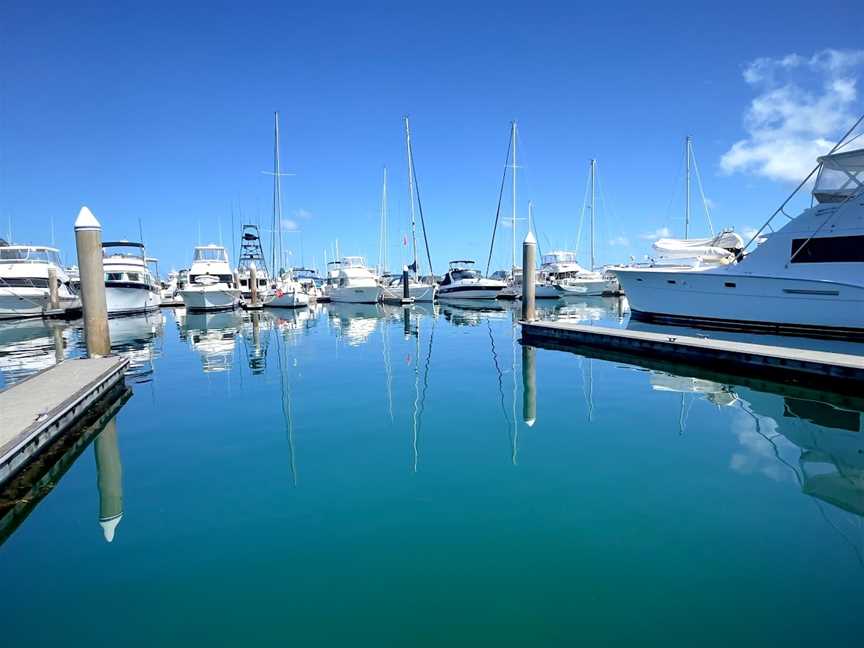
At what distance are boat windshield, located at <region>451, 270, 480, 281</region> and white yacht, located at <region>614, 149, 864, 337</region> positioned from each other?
2840 centimetres

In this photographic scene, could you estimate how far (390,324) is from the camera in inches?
1041

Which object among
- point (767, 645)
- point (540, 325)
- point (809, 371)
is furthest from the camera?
point (540, 325)

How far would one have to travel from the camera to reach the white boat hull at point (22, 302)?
2870 cm

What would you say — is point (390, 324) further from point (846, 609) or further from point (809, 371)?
point (846, 609)

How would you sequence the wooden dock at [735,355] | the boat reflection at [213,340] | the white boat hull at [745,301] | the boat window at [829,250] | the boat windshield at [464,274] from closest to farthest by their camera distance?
the wooden dock at [735,355] → the boat reflection at [213,340] → the boat window at [829,250] → the white boat hull at [745,301] → the boat windshield at [464,274]

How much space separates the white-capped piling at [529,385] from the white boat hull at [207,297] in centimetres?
2862

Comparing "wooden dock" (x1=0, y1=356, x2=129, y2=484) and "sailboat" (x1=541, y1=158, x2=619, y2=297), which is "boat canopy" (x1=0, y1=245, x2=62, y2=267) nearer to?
"wooden dock" (x1=0, y1=356, x2=129, y2=484)

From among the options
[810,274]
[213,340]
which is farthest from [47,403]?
[810,274]

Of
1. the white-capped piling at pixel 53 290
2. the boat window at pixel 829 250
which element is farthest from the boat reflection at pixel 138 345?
the boat window at pixel 829 250

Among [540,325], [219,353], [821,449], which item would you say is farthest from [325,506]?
[540,325]

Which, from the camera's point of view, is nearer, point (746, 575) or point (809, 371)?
point (746, 575)

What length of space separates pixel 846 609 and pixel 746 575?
625 millimetres

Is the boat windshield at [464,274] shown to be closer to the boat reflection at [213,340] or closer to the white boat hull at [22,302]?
the boat reflection at [213,340]

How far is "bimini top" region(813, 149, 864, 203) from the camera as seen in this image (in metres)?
15.8
